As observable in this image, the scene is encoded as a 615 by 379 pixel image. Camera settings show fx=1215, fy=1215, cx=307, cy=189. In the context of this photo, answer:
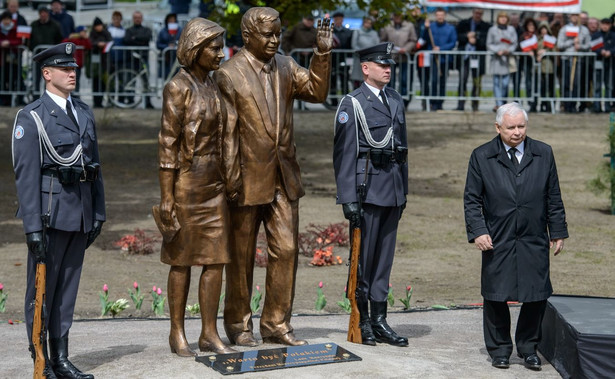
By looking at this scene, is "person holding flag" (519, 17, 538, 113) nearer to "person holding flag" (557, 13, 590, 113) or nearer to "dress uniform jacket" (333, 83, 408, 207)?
"person holding flag" (557, 13, 590, 113)

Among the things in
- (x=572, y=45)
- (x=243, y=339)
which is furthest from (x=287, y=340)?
(x=572, y=45)

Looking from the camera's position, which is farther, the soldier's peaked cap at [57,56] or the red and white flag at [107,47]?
the red and white flag at [107,47]

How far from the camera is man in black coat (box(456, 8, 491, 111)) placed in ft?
76.6

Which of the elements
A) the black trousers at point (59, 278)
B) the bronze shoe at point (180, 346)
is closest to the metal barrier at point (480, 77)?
the bronze shoe at point (180, 346)

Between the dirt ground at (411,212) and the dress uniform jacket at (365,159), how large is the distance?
90.1 inches

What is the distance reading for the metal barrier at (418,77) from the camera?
2333 cm

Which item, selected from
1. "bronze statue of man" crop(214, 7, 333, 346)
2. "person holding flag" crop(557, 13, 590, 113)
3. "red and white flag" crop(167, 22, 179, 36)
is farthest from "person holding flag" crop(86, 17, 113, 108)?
"bronze statue of man" crop(214, 7, 333, 346)

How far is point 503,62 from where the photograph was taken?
75.5ft

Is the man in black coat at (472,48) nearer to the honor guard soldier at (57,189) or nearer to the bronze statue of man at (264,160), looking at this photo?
the bronze statue of man at (264,160)

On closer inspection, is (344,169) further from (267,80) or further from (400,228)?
(400,228)

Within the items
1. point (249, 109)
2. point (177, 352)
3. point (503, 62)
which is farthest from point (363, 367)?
point (503, 62)

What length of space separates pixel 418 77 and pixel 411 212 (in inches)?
301

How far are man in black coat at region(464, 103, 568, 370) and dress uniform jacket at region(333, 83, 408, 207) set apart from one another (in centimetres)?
64

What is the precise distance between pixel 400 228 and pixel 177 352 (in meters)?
7.57
